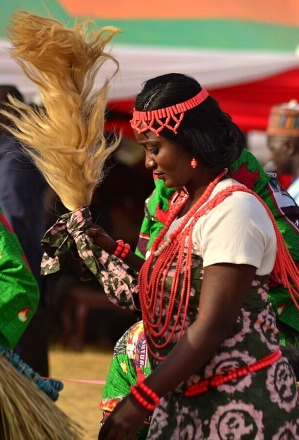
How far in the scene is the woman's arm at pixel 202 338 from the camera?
276 centimetres

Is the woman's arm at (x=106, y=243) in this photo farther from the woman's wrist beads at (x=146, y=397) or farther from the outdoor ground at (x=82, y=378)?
the outdoor ground at (x=82, y=378)

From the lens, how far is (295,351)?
3584mm

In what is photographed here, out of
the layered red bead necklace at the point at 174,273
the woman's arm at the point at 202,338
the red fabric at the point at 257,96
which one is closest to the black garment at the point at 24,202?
the layered red bead necklace at the point at 174,273

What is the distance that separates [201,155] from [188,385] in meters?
0.71

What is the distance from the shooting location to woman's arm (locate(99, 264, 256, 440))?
9.05 feet

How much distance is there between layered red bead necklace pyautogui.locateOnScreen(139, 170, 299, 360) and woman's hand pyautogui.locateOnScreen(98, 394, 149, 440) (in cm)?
30

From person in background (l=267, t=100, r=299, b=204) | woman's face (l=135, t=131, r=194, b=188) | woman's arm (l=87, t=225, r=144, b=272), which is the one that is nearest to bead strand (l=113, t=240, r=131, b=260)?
woman's arm (l=87, t=225, r=144, b=272)

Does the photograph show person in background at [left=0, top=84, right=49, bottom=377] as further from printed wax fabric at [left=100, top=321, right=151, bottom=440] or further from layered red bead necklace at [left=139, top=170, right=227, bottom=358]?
layered red bead necklace at [left=139, top=170, right=227, bottom=358]

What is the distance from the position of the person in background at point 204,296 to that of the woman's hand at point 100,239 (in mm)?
259

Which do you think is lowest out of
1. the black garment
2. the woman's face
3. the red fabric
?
the red fabric

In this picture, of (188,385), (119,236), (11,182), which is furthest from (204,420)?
(119,236)

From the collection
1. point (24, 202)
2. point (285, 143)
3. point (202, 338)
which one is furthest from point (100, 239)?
point (285, 143)

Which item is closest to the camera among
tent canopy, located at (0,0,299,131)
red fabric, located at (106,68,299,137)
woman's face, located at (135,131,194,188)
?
woman's face, located at (135,131,194,188)

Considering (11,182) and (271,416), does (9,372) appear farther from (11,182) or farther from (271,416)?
(11,182)
